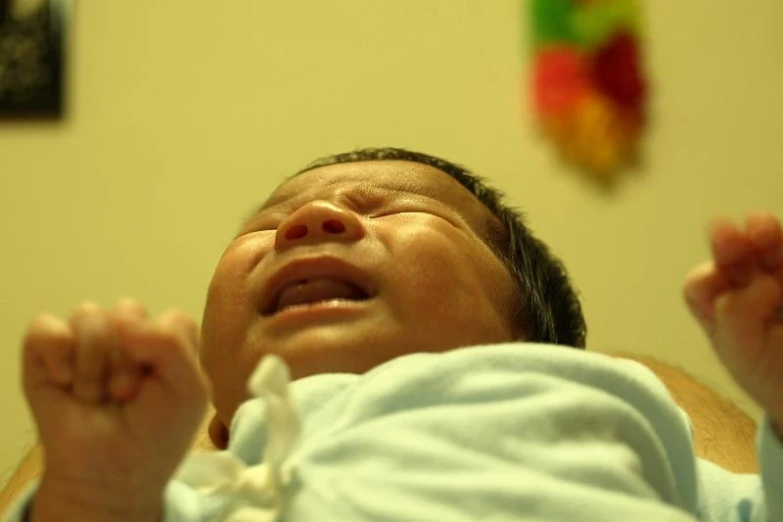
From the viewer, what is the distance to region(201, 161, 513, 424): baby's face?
2.21 feet

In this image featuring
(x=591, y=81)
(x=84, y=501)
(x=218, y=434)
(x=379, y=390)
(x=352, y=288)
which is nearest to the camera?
(x=84, y=501)

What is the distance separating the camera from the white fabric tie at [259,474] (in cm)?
51

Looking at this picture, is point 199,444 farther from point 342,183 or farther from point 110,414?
point 110,414

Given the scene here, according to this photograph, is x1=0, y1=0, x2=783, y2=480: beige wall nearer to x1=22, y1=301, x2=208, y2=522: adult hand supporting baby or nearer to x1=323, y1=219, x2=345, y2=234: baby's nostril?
x1=323, y1=219, x2=345, y2=234: baby's nostril

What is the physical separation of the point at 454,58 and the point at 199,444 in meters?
0.75

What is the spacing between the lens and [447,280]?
0.73m

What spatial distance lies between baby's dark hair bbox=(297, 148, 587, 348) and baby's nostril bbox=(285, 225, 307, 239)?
19 cm

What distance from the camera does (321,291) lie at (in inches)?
28.6

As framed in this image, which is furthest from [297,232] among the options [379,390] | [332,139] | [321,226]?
[332,139]

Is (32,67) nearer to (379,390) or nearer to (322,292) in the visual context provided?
(322,292)

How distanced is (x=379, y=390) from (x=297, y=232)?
8.8 inches

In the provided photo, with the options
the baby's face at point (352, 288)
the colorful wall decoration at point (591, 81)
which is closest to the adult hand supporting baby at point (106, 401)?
the baby's face at point (352, 288)

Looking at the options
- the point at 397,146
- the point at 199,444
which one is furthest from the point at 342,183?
the point at 397,146

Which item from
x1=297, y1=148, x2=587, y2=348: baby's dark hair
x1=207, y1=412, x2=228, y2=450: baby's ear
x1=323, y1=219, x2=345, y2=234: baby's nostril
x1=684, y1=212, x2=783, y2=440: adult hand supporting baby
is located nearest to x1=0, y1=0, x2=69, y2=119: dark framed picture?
x1=297, y1=148, x2=587, y2=348: baby's dark hair
